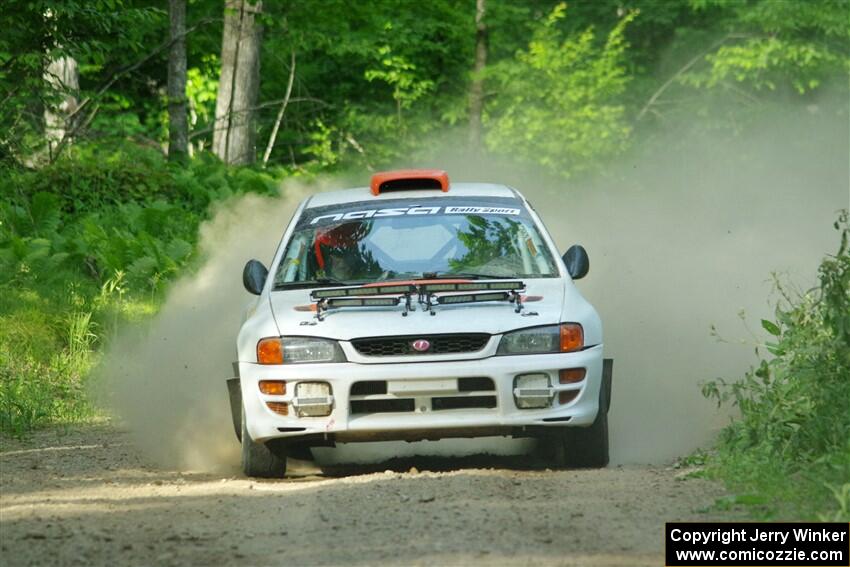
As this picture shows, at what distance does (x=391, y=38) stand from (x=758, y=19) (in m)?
7.81

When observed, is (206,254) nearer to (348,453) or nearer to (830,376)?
(348,453)

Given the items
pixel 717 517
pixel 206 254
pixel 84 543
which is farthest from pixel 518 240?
pixel 206 254

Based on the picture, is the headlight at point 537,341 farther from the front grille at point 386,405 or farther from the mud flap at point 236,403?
the mud flap at point 236,403

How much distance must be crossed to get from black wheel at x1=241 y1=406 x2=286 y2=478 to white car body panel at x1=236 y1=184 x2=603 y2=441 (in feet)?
0.58

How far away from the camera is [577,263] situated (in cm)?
957

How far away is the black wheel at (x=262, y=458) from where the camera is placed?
877 centimetres

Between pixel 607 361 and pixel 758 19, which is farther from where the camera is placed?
pixel 758 19

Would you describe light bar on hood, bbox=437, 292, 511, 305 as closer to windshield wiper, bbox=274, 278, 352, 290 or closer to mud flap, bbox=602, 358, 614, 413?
mud flap, bbox=602, 358, 614, 413

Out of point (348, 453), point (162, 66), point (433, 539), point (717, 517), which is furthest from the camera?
point (162, 66)

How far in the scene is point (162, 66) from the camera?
33219 millimetres

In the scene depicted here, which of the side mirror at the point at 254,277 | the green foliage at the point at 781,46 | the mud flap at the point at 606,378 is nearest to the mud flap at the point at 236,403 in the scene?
the side mirror at the point at 254,277

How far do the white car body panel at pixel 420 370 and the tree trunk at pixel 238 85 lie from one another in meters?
18.5

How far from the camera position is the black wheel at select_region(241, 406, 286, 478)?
8766mm

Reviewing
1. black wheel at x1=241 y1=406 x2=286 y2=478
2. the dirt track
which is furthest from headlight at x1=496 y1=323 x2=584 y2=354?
black wheel at x1=241 y1=406 x2=286 y2=478
